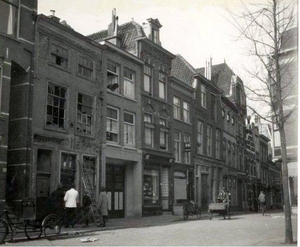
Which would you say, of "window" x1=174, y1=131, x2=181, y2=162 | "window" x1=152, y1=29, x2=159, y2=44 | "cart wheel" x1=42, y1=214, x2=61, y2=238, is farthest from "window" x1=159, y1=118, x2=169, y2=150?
"cart wheel" x1=42, y1=214, x2=61, y2=238

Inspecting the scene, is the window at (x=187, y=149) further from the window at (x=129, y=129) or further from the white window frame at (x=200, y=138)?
the window at (x=129, y=129)

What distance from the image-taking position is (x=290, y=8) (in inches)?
419

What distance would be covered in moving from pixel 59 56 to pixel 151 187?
30.4ft

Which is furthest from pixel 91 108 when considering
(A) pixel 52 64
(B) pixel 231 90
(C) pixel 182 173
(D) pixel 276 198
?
(D) pixel 276 198

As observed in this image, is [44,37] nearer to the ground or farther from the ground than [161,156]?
farther from the ground

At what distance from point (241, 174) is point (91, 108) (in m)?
19.1

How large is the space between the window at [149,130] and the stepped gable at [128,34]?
12.4 ft

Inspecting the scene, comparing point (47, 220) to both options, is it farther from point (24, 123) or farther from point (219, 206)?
point (219, 206)

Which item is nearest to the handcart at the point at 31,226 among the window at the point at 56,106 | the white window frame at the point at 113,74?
the window at the point at 56,106

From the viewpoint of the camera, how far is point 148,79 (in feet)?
77.6

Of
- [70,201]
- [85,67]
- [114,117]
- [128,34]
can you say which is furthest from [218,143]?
[70,201]

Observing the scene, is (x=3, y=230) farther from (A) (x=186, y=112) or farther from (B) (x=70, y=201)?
(A) (x=186, y=112)

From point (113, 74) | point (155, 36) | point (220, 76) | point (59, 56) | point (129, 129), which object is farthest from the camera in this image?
point (220, 76)

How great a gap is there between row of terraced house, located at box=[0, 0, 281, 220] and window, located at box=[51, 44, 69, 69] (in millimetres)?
57
